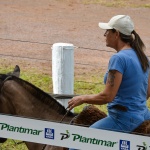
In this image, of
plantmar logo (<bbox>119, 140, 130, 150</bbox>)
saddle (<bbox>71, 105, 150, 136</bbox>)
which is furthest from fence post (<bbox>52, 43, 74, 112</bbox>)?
plantmar logo (<bbox>119, 140, 130, 150</bbox>)

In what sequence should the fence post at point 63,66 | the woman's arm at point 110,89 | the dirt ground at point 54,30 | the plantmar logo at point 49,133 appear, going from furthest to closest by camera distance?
the dirt ground at point 54,30 → the fence post at point 63,66 → the plantmar logo at point 49,133 → the woman's arm at point 110,89

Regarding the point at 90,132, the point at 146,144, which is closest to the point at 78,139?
the point at 90,132

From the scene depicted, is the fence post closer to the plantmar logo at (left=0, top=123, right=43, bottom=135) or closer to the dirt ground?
the plantmar logo at (left=0, top=123, right=43, bottom=135)

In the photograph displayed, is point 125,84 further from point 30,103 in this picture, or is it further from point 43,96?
point 30,103

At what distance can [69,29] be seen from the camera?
2041cm

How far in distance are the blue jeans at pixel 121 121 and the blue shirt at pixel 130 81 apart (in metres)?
0.06

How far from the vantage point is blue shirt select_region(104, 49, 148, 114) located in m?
7.93

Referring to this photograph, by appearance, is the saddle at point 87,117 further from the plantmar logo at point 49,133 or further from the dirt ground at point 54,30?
the dirt ground at point 54,30

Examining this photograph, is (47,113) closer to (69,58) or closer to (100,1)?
(69,58)

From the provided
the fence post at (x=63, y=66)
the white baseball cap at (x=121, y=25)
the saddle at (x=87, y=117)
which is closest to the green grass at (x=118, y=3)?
the fence post at (x=63, y=66)

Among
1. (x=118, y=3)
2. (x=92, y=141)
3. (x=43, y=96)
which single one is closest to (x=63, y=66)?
(x=43, y=96)

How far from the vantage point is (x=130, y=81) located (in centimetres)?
805

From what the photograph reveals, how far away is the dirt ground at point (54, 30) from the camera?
1708 cm

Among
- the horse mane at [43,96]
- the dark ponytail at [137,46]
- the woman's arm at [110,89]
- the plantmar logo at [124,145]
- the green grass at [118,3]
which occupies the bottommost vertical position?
the plantmar logo at [124,145]
